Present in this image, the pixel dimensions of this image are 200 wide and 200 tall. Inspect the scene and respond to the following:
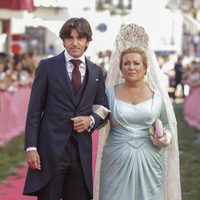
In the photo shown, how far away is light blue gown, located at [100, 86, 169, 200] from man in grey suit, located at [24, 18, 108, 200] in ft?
0.90

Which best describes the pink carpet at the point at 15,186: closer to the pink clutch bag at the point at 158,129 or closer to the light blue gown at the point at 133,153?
the light blue gown at the point at 133,153

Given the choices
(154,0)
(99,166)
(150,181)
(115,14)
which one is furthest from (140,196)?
(115,14)

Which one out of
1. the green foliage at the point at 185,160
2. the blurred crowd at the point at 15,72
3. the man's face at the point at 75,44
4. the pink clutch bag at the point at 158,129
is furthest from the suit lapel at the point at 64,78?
the blurred crowd at the point at 15,72

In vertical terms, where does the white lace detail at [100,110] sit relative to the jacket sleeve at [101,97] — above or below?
below

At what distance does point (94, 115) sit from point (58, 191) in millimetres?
→ 583

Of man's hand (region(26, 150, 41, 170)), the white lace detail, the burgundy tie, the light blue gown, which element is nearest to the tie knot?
the burgundy tie

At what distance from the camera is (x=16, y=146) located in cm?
1302

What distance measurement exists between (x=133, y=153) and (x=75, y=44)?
92cm

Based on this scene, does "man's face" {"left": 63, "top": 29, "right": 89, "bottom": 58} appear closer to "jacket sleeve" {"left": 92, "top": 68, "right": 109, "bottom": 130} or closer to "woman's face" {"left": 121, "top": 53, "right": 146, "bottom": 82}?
"jacket sleeve" {"left": 92, "top": 68, "right": 109, "bottom": 130}

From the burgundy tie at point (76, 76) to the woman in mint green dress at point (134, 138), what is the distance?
380mm

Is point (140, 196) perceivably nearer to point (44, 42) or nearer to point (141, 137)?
point (141, 137)

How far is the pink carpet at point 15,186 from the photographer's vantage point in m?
8.09

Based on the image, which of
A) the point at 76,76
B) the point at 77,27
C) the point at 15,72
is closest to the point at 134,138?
the point at 76,76

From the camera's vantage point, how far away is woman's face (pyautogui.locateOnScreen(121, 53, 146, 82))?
16.9ft
